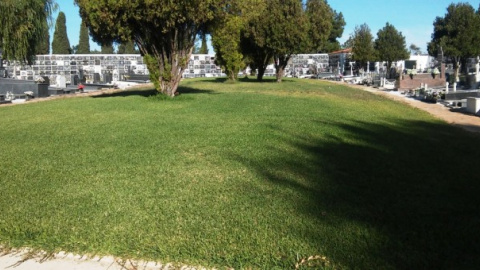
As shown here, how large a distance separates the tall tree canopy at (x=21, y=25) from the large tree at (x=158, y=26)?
4.79 metres

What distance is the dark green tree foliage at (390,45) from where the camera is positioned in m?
49.2

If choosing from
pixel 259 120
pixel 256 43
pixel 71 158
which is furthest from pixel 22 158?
pixel 256 43

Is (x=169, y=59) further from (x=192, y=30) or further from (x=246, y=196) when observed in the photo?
(x=246, y=196)

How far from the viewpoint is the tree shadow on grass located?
3.32 meters

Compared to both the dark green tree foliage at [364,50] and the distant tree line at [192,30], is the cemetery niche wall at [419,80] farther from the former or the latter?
the dark green tree foliage at [364,50]

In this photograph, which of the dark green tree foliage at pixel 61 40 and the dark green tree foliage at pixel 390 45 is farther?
the dark green tree foliage at pixel 61 40

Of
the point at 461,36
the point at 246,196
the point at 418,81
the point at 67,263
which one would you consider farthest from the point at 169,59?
the point at 461,36

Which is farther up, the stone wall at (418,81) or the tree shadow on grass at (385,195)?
the stone wall at (418,81)

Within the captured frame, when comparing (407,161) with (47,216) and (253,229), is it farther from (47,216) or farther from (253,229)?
(47,216)

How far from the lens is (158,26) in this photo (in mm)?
14867

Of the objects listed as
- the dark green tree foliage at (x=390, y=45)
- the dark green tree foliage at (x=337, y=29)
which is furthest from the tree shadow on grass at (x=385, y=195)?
the dark green tree foliage at (x=337, y=29)

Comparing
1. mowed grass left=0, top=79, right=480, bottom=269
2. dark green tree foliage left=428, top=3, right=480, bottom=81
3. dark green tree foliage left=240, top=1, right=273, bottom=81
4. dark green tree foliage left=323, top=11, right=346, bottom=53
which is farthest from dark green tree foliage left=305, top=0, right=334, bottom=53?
dark green tree foliage left=323, top=11, right=346, bottom=53

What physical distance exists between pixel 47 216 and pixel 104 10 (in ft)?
38.7

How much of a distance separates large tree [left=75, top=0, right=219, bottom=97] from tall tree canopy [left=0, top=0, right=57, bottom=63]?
4.79 m
